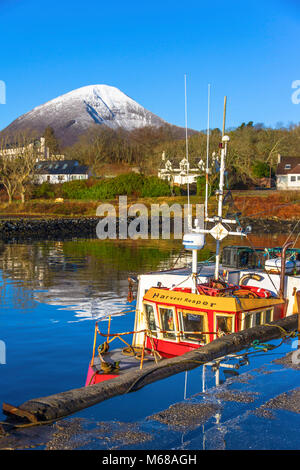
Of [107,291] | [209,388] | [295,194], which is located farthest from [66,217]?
[209,388]

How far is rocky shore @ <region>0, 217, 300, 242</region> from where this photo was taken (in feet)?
232

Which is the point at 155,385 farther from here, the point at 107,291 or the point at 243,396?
the point at 107,291

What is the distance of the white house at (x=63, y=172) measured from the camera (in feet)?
420

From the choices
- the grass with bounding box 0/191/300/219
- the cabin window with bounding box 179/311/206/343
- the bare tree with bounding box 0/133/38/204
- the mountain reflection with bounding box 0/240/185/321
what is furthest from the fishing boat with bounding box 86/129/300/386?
the bare tree with bounding box 0/133/38/204

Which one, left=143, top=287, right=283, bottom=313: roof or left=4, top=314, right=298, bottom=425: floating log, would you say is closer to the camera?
left=4, top=314, right=298, bottom=425: floating log

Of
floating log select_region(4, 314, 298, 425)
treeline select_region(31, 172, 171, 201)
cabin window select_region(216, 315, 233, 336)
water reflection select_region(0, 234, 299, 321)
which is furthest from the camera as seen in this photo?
Result: treeline select_region(31, 172, 171, 201)

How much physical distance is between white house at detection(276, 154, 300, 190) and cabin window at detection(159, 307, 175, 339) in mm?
89178

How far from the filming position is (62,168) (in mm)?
132625

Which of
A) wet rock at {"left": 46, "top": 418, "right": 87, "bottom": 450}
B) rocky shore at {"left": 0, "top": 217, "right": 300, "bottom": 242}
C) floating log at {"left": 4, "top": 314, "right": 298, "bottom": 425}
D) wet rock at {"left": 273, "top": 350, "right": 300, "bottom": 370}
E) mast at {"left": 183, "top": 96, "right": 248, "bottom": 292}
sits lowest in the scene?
wet rock at {"left": 273, "top": 350, "right": 300, "bottom": 370}

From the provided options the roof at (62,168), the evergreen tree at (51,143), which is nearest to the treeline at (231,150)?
the roof at (62,168)

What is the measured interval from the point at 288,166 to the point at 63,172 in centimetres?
5727

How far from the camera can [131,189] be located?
99.3 m

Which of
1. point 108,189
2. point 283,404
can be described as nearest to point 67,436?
point 283,404

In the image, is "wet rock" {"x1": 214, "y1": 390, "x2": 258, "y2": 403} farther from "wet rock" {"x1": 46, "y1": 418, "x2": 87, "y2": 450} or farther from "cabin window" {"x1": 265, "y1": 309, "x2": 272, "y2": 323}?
"cabin window" {"x1": 265, "y1": 309, "x2": 272, "y2": 323}
